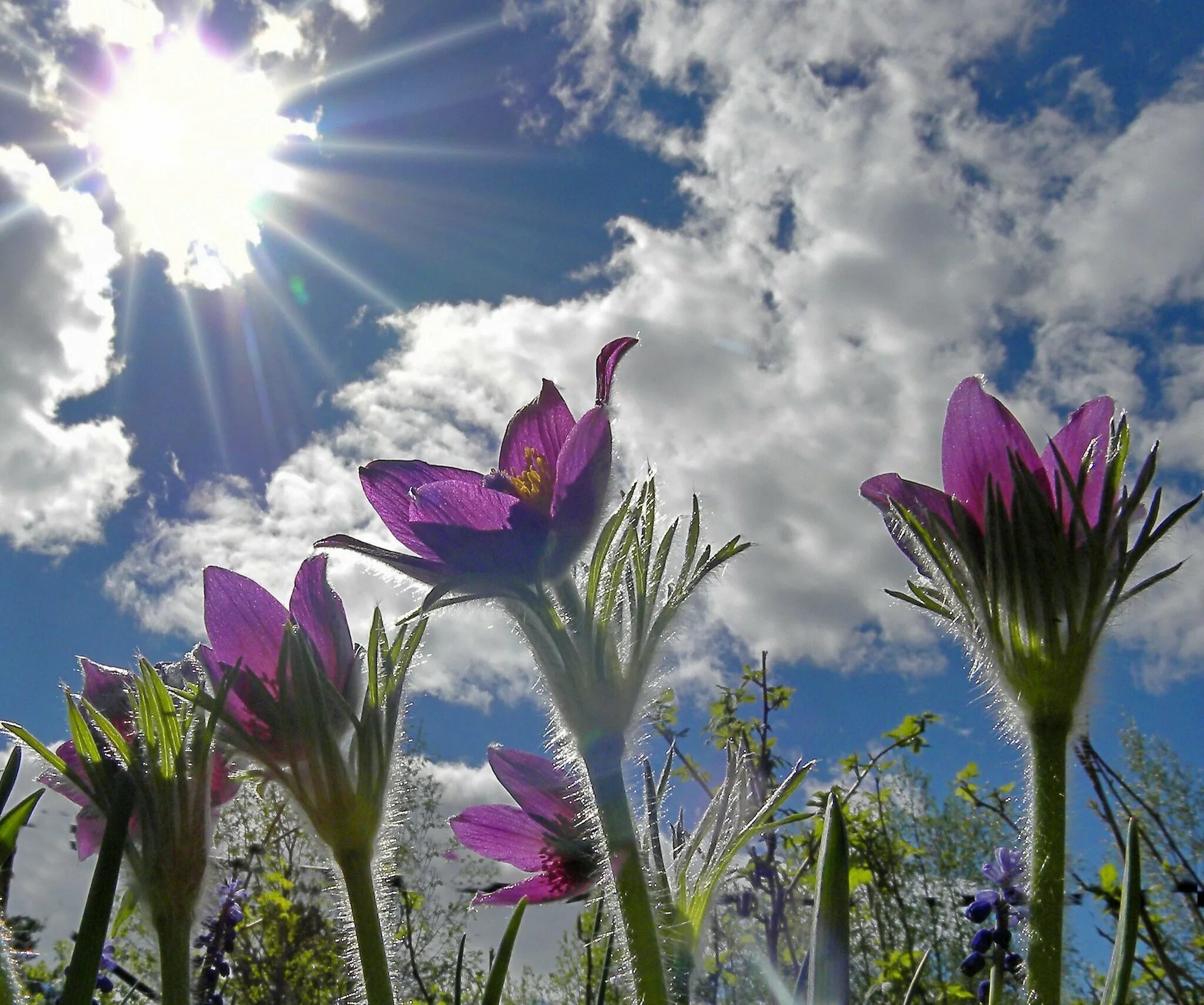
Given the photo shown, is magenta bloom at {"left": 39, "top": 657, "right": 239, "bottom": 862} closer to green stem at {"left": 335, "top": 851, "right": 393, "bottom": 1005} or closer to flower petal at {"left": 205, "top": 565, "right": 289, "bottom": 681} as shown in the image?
flower petal at {"left": 205, "top": 565, "right": 289, "bottom": 681}

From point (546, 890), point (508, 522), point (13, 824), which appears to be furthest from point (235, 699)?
point (546, 890)

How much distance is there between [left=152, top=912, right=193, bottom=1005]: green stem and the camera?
0.90m

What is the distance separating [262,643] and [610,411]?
18.2 inches

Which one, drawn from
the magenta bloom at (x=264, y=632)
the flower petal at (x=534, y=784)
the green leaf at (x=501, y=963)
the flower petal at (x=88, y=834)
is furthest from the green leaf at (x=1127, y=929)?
the flower petal at (x=88, y=834)

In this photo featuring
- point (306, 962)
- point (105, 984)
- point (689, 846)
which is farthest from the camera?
point (306, 962)

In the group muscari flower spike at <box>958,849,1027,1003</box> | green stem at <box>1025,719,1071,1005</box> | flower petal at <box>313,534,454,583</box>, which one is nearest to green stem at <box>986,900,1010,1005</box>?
muscari flower spike at <box>958,849,1027,1003</box>

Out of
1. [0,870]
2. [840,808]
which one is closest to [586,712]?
[840,808]

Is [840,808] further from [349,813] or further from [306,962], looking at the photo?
[306,962]

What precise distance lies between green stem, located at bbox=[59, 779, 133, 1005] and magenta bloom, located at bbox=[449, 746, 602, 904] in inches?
21.0

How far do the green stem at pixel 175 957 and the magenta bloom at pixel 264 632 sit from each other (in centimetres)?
19

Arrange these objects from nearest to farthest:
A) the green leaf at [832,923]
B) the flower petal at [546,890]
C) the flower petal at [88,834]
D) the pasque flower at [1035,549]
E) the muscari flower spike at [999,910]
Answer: the green leaf at [832,923] < the pasque flower at [1035,549] < the flower petal at [88,834] < the flower petal at [546,890] < the muscari flower spike at [999,910]

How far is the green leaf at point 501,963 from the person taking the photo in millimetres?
835

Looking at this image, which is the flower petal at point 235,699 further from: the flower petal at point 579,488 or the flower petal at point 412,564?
the flower petal at point 579,488

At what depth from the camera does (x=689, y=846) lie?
1022 mm
